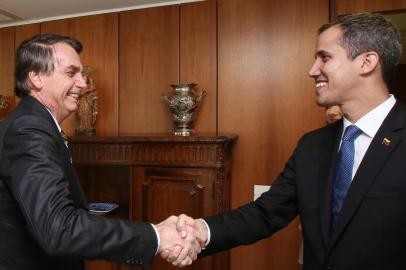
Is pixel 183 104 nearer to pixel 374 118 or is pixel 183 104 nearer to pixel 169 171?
pixel 169 171

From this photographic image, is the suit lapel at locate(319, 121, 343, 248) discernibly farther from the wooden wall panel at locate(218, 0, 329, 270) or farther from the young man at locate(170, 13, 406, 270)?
the wooden wall panel at locate(218, 0, 329, 270)

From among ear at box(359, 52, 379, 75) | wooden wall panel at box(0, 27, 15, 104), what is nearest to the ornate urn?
ear at box(359, 52, 379, 75)

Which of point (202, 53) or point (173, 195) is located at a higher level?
point (202, 53)

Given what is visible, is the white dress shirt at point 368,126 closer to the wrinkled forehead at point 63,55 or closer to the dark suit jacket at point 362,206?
the dark suit jacket at point 362,206

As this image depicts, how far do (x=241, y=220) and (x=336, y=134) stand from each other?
1.77 feet

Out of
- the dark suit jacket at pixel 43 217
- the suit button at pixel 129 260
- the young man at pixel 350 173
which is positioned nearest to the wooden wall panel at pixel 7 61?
the dark suit jacket at pixel 43 217

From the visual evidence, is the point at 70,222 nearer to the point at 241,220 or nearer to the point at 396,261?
the point at 241,220

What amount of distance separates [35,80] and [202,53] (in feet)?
4.81

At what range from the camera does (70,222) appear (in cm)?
97

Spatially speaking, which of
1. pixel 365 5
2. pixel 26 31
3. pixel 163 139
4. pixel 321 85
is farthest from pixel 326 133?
pixel 26 31

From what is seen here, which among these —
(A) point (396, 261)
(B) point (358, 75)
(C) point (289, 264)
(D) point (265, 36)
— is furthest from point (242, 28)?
(A) point (396, 261)

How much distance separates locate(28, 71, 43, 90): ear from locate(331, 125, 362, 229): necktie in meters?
1.20

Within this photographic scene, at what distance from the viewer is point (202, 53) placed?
2.61m

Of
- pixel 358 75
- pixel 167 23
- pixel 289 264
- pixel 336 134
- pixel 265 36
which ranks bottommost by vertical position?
pixel 289 264
